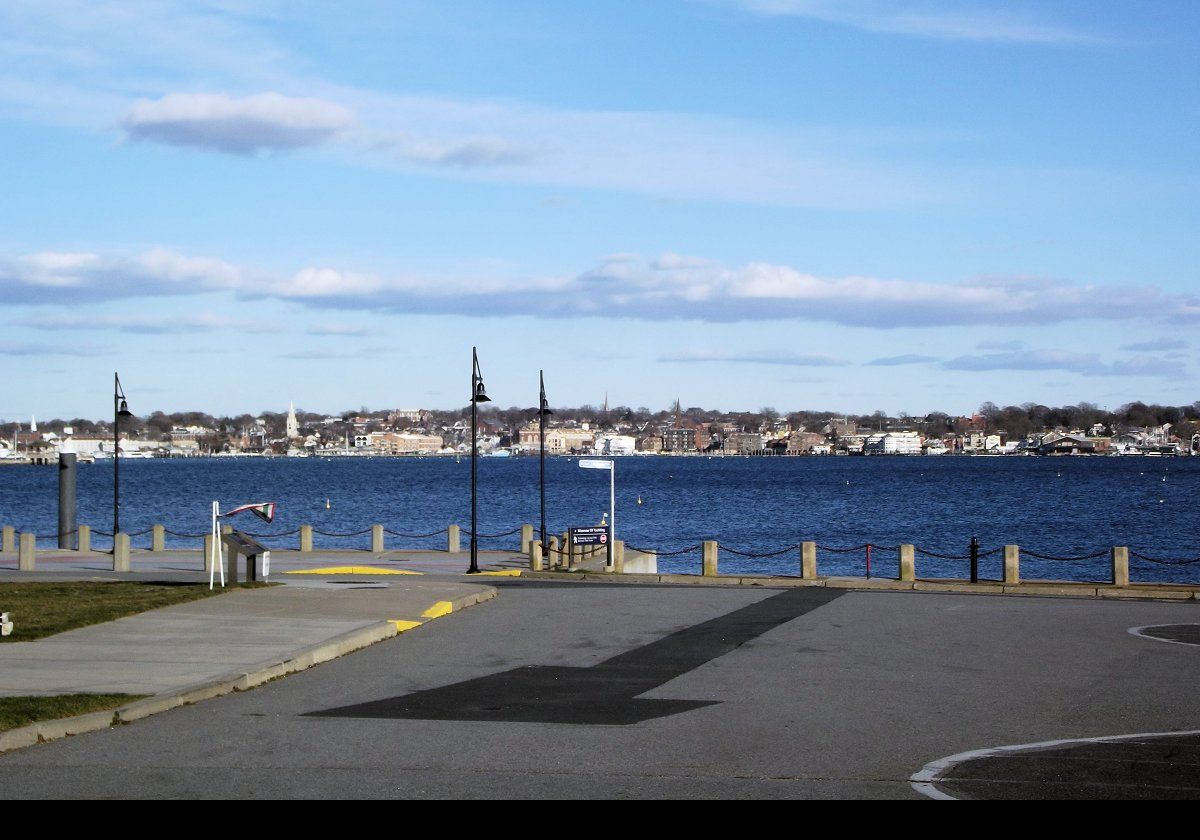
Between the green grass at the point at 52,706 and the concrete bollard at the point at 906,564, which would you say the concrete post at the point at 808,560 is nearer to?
the concrete bollard at the point at 906,564

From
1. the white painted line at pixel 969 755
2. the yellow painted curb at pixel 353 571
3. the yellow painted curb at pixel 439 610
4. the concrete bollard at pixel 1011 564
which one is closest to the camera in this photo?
the white painted line at pixel 969 755

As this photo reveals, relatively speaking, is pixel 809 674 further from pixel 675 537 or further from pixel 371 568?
pixel 675 537

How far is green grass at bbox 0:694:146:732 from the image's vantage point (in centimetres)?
1238

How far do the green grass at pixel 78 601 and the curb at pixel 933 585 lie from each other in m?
8.93

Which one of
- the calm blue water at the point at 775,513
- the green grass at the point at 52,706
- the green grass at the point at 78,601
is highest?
the green grass at the point at 52,706

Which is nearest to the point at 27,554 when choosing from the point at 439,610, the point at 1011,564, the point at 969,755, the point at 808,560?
the point at 439,610

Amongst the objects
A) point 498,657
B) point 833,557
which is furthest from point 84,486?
point 498,657

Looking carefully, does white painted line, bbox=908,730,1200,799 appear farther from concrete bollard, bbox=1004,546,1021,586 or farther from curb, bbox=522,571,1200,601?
concrete bollard, bbox=1004,546,1021,586

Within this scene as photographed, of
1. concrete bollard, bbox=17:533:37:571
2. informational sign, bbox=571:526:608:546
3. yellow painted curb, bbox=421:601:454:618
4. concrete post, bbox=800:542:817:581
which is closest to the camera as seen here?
yellow painted curb, bbox=421:601:454:618

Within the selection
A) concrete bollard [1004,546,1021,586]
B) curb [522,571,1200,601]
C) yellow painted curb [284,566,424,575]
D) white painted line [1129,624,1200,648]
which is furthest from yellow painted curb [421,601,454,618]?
concrete bollard [1004,546,1021,586]

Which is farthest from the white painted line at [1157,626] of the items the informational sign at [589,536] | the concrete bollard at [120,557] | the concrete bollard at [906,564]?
the concrete bollard at [120,557]

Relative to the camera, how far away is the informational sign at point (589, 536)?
36.5m

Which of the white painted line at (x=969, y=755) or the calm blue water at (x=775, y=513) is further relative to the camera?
the calm blue water at (x=775, y=513)

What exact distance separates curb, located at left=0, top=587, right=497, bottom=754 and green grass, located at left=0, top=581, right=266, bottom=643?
423 centimetres
